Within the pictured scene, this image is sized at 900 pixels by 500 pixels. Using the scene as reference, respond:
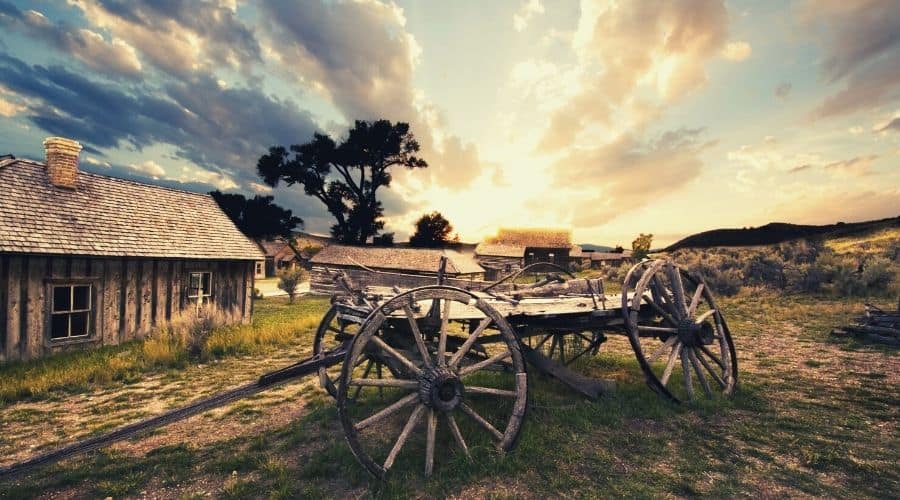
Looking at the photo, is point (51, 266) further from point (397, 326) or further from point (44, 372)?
point (397, 326)

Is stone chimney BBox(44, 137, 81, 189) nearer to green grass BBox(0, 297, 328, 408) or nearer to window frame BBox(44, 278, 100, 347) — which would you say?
window frame BBox(44, 278, 100, 347)

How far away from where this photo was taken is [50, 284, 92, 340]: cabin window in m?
8.99

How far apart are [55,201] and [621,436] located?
46.8 feet

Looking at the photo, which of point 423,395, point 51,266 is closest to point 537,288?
point 423,395

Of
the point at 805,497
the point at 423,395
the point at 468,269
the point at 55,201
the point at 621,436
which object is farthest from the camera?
the point at 468,269

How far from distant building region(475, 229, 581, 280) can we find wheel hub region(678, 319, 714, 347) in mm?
37825

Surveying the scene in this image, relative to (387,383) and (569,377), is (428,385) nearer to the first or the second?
(387,383)

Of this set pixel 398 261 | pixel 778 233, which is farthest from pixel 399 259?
pixel 778 233

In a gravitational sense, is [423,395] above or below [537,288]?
below

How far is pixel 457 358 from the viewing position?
3.87 m

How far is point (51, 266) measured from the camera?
8.69 metres

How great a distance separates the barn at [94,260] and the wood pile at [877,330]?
1797cm

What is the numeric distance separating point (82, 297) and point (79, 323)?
2.13ft

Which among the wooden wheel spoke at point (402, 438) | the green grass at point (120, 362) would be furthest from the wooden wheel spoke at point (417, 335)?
the green grass at point (120, 362)
